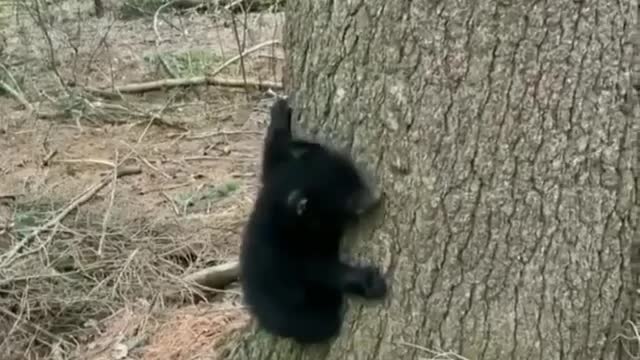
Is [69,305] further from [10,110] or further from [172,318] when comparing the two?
[10,110]

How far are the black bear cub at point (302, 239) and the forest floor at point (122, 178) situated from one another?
1127 millimetres

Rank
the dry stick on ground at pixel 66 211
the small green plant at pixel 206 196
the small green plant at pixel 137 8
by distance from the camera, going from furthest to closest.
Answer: the small green plant at pixel 137 8 → the small green plant at pixel 206 196 → the dry stick on ground at pixel 66 211

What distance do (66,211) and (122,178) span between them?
82cm

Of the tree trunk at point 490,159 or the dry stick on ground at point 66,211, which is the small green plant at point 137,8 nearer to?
the dry stick on ground at point 66,211

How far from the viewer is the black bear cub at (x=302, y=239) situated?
2.81 metres

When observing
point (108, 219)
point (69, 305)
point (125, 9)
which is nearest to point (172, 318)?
point (69, 305)

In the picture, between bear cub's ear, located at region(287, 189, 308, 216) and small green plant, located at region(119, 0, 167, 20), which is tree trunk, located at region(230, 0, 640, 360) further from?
small green plant, located at region(119, 0, 167, 20)

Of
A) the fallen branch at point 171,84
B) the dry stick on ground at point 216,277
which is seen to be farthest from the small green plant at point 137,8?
the dry stick on ground at point 216,277

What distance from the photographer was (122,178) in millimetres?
6059

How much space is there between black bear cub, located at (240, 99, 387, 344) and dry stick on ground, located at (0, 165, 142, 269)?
6.89 feet

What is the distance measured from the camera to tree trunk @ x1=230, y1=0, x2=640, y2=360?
2660 millimetres

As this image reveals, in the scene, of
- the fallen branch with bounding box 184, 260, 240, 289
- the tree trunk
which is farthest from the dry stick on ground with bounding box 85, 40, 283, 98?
the tree trunk

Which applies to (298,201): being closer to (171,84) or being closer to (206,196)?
(206,196)

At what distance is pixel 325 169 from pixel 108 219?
2.59m
